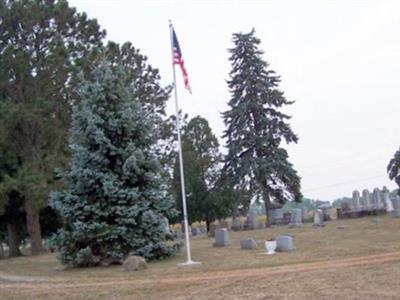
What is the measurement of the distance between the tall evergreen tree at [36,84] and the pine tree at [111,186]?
8644 mm

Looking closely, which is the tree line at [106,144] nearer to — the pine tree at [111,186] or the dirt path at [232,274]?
the pine tree at [111,186]

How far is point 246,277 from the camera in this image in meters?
14.2

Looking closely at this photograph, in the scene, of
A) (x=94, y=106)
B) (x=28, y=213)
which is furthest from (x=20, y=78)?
(x=94, y=106)

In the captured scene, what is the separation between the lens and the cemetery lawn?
467 inches

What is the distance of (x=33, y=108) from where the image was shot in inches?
1212

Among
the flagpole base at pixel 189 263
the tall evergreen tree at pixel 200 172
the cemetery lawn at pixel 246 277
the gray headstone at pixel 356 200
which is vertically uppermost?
the tall evergreen tree at pixel 200 172

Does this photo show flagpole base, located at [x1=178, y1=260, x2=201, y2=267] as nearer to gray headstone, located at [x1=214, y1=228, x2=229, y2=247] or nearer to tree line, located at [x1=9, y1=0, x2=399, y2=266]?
tree line, located at [x1=9, y1=0, x2=399, y2=266]

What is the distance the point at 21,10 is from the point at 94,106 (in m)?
11.8

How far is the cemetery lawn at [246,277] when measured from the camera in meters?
11.9

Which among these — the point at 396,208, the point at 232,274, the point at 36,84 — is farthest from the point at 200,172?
the point at 232,274

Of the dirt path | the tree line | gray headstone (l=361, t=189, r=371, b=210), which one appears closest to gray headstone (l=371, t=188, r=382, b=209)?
gray headstone (l=361, t=189, r=371, b=210)

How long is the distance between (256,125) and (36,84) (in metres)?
20.0

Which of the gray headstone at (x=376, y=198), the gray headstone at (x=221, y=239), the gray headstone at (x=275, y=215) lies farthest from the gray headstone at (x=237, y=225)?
the gray headstone at (x=221, y=239)

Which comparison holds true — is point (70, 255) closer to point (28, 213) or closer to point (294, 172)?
point (28, 213)
